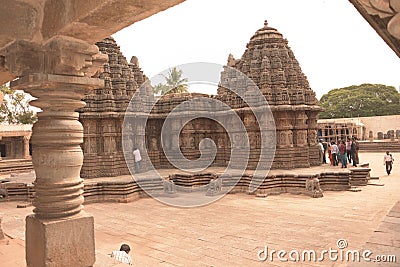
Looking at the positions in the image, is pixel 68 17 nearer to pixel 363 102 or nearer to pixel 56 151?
pixel 56 151

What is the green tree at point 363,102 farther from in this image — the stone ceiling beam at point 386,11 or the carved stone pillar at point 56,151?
the stone ceiling beam at point 386,11

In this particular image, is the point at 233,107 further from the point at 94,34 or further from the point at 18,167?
the point at 18,167

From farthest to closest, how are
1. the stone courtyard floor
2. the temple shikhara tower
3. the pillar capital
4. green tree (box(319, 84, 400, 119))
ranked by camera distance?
green tree (box(319, 84, 400, 119)) → the temple shikhara tower → the stone courtyard floor → the pillar capital

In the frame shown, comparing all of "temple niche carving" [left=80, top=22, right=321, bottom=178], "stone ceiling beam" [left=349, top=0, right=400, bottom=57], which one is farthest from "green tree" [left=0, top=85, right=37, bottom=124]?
"stone ceiling beam" [left=349, top=0, right=400, bottom=57]

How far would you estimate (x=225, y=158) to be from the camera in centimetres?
1451

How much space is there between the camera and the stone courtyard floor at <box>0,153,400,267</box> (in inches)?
190

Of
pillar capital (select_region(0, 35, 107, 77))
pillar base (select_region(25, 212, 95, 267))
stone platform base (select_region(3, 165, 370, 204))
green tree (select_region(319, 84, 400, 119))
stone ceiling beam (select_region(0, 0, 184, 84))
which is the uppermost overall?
green tree (select_region(319, 84, 400, 119))

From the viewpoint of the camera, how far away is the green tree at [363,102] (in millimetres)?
46812

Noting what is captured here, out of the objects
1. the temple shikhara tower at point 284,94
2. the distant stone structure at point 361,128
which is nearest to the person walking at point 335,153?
the temple shikhara tower at point 284,94

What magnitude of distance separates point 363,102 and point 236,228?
1875 inches

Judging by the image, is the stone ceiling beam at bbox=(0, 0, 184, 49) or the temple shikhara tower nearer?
the stone ceiling beam at bbox=(0, 0, 184, 49)

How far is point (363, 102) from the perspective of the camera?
4756cm

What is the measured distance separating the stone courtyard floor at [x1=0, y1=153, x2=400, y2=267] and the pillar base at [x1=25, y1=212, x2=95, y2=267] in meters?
1.03

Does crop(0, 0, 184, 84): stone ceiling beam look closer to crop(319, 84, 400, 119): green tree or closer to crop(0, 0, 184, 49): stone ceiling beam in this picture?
crop(0, 0, 184, 49): stone ceiling beam
